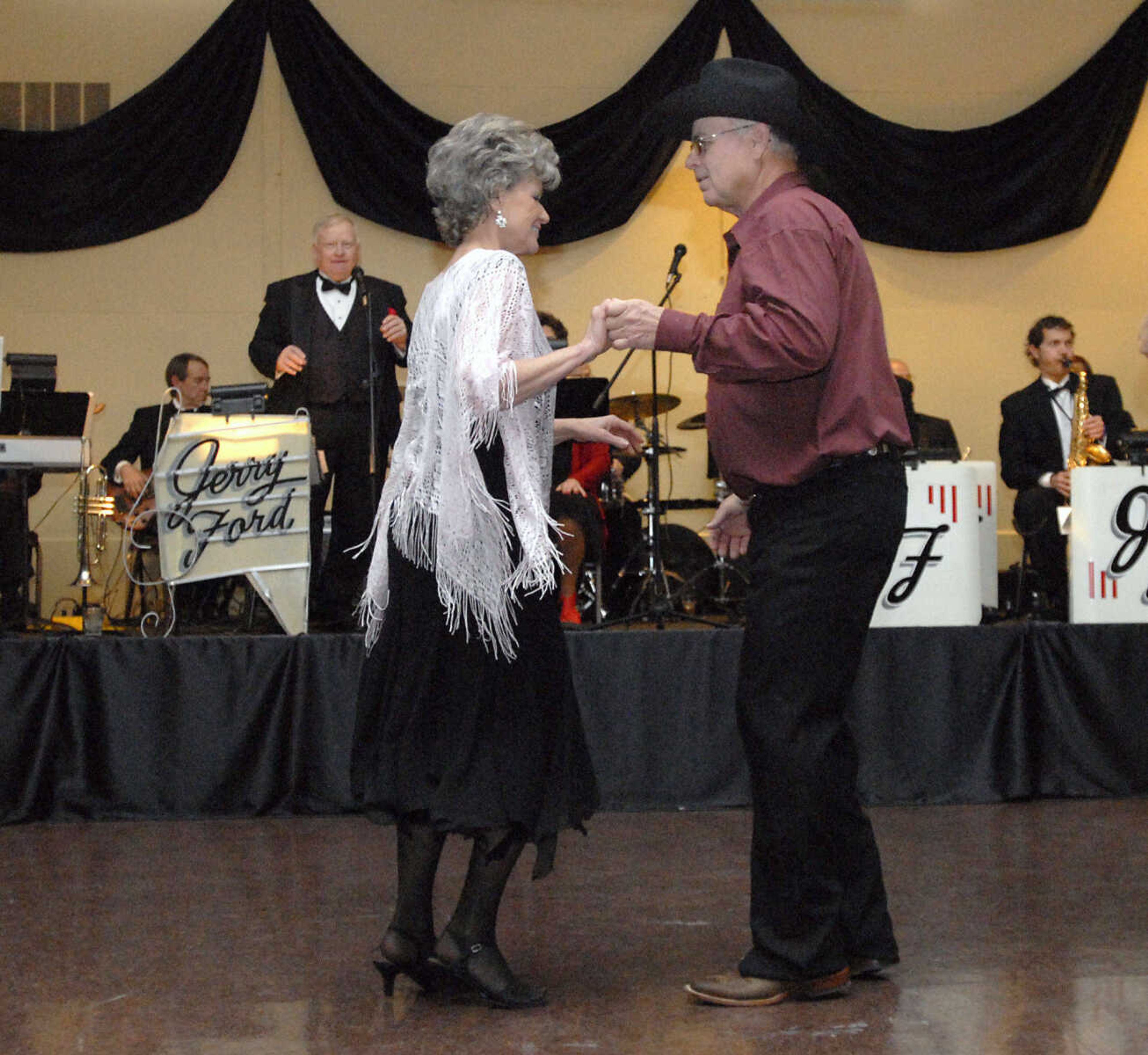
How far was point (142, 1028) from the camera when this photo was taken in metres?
2.40

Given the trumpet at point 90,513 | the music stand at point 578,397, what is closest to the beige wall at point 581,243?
the trumpet at point 90,513

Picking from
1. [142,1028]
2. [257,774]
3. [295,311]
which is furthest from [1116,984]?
[295,311]

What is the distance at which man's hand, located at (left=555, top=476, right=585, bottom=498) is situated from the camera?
6.23 metres

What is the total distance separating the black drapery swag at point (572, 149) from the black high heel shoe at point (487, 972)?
5631mm

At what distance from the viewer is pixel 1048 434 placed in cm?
661

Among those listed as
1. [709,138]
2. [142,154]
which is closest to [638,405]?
[142,154]

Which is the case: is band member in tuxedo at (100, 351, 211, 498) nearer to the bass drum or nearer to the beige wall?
the beige wall

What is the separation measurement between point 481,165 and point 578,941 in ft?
5.09

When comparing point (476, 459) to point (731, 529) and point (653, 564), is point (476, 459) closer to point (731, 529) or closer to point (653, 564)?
point (731, 529)

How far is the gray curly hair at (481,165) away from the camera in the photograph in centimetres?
252

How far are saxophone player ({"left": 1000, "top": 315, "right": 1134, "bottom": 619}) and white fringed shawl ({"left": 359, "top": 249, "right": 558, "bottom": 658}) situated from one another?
4291 millimetres

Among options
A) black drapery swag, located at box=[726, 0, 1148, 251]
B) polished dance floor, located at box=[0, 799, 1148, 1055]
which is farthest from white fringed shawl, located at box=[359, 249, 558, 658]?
black drapery swag, located at box=[726, 0, 1148, 251]

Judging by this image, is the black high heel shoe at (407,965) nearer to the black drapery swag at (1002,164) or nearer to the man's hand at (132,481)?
the man's hand at (132,481)

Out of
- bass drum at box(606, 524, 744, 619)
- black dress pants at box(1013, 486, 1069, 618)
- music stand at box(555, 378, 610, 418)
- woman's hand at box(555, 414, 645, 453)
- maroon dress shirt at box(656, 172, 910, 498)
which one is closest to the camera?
maroon dress shirt at box(656, 172, 910, 498)
